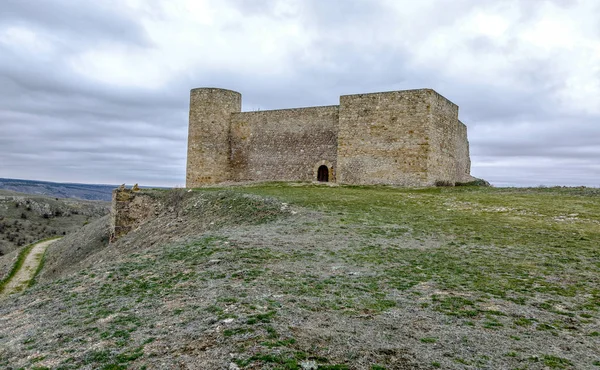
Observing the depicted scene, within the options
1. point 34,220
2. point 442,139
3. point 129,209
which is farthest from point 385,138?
point 34,220

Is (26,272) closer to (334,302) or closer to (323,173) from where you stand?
(323,173)

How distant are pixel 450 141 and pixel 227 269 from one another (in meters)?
19.7

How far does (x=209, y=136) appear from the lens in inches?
1078

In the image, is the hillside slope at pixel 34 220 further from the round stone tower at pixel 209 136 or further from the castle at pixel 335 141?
the castle at pixel 335 141

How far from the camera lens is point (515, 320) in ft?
16.1

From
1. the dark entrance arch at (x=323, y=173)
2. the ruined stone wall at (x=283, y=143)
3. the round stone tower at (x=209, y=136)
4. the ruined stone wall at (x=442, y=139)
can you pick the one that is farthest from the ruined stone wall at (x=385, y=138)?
the round stone tower at (x=209, y=136)

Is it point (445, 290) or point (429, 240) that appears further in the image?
point (429, 240)

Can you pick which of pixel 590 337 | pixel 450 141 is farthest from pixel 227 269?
pixel 450 141

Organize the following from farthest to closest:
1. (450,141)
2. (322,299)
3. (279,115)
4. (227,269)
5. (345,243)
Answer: (279,115)
(450,141)
(345,243)
(227,269)
(322,299)

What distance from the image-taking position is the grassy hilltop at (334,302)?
158 inches

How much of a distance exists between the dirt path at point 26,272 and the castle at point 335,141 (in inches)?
381

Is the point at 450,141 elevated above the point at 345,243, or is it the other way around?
the point at 450,141

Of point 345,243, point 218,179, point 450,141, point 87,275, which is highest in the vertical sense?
point 450,141

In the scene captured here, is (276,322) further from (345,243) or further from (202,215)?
(202,215)
